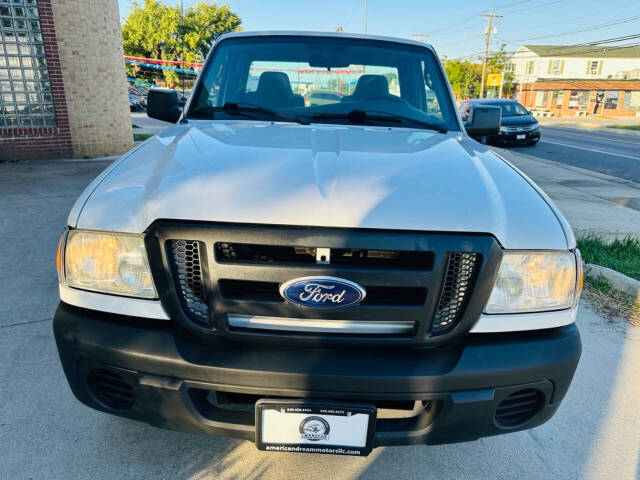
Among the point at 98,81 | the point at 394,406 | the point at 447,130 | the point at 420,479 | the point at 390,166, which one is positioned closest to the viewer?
the point at 394,406

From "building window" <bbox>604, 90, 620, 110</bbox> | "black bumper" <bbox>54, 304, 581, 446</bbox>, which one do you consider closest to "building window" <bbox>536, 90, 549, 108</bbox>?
"building window" <bbox>604, 90, 620, 110</bbox>

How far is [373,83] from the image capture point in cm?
288

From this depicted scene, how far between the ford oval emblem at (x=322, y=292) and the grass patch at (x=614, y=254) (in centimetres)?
372

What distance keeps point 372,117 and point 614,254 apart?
3417 mm

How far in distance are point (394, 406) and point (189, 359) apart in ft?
2.32

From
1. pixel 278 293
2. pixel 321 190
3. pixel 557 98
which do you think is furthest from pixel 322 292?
pixel 557 98

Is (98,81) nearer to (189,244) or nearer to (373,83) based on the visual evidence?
(373,83)

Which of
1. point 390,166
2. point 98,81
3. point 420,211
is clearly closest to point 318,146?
point 390,166

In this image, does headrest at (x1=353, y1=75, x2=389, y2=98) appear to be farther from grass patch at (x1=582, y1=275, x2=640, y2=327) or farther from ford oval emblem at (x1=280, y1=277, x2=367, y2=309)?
grass patch at (x1=582, y1=275, x2=640, y2=327)

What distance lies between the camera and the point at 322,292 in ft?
4.71

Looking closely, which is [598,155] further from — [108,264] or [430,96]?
[108,264]

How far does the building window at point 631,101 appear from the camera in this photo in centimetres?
5119

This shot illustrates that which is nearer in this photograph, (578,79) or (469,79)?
(578,79)

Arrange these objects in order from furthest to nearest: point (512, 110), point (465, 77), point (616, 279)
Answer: point (465, 77), point (512, 110), point (616, 279)
